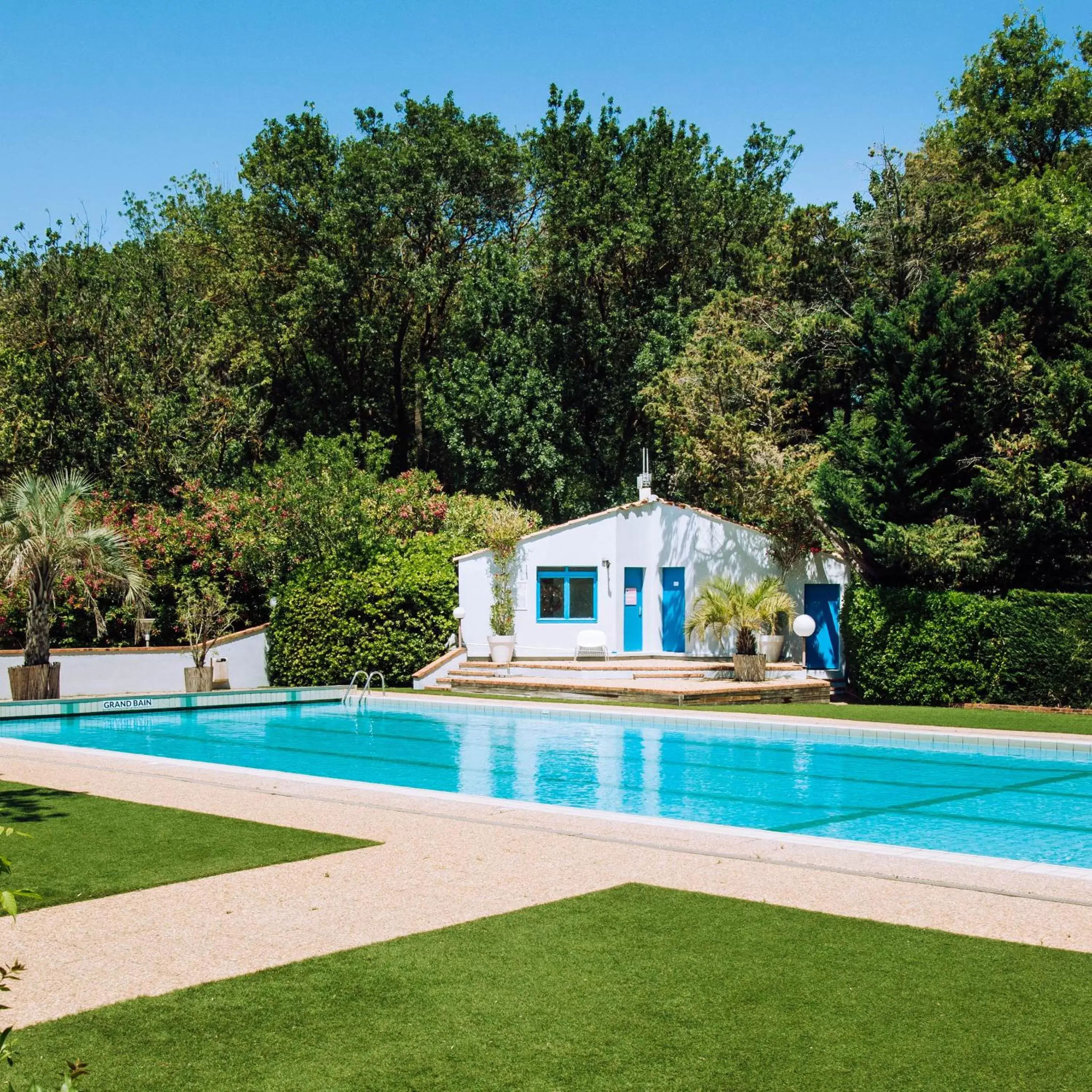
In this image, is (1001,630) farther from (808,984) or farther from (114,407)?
(114,407)

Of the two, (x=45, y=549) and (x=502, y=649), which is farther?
(x=502, y=649)

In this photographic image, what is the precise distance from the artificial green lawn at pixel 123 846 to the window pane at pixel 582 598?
1763 cm

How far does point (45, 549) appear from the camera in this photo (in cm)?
2141

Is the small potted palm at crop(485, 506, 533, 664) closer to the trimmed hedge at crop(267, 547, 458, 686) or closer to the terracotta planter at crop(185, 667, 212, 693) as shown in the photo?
the trimmed hedge at crop(267, 547, 458, 686)

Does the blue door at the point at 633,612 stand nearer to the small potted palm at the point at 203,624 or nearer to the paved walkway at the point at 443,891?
the small potted palm at the point at 203,624

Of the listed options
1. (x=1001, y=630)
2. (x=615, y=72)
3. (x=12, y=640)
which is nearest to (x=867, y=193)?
(x=615, y=72)

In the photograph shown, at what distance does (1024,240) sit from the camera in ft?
89.2

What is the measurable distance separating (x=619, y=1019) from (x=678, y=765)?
10.5 m

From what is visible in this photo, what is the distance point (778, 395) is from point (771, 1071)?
23.8m

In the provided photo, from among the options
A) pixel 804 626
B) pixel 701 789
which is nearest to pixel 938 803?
pixel 701 789

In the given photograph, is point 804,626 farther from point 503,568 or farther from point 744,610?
point 503,568

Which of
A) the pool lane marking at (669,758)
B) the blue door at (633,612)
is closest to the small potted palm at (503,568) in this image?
the blue door at (633,612)

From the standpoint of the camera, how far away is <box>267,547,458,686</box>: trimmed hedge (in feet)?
81.5

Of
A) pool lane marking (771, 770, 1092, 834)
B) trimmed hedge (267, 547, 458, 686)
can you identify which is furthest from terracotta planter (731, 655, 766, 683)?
pool lane marking (771, 770, 1092, 834)
